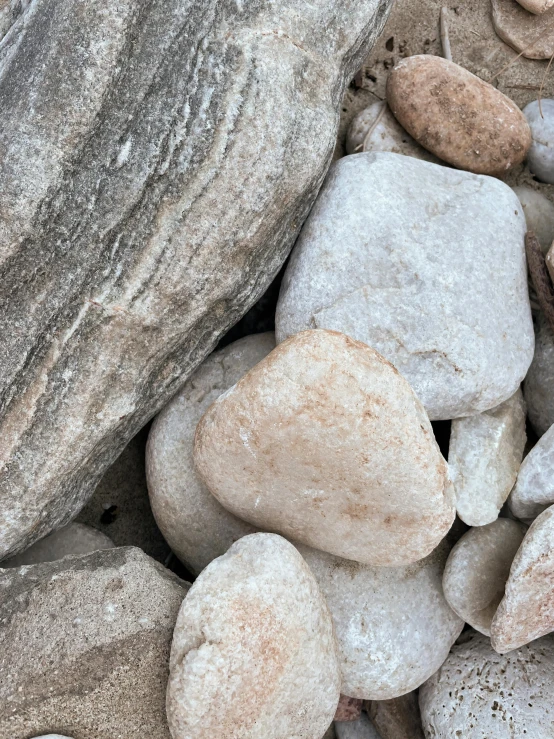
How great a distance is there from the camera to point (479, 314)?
197 cm

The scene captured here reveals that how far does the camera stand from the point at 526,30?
102 inches

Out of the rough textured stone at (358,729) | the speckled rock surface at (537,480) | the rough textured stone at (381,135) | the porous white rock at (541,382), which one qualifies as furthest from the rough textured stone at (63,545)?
the rough textured stone at (381,135)

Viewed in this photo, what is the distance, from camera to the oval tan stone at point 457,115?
227 centimetres

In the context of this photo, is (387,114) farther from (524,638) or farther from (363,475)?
(524,638)

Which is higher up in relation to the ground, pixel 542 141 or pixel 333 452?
pixel 333 452

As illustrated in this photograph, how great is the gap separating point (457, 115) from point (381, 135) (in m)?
0.26

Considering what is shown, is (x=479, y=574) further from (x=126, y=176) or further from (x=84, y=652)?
(x=126, y=176)

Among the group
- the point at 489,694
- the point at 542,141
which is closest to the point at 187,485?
the point at 489,694

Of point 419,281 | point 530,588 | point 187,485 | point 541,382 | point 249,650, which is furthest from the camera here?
point 541,382

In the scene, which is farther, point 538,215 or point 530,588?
point 538,215

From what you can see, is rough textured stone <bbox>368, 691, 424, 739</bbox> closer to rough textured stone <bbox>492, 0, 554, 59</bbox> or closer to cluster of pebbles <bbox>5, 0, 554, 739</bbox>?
cluster of pebbles <bbox>5, 0, 554, 739</bbox>

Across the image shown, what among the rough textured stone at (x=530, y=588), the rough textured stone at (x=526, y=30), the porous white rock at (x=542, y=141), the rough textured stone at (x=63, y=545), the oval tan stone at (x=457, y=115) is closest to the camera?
the rough textured stone at (x=530, y=588)

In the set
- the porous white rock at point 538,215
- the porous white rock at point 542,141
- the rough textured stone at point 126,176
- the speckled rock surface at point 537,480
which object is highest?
the rough textured stone at point 126,176

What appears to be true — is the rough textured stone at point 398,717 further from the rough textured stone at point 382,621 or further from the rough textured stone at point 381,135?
the rough textured stone at point 381,135
